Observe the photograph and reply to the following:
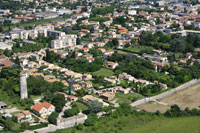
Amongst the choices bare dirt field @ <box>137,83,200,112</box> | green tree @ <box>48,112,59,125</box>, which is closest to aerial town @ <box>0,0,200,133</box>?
bare dirt field @ <box>137,83,200,112</box>

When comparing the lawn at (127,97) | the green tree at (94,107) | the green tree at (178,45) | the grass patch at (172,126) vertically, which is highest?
the green tree at (178,45)

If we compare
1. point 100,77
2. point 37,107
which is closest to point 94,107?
point 37,107

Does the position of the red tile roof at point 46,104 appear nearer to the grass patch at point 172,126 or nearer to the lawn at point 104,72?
the grass patch at point 172,126

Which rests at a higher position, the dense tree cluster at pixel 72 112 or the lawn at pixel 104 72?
the dense tree cluster at pixel 72 112

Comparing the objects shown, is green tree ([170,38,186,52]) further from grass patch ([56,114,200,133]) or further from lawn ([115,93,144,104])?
grass patch ([56,114,200,133])

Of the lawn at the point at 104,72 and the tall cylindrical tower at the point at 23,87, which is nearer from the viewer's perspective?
the tall cylindrical tower at the point at 23,87

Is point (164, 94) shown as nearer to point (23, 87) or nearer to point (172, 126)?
point (172, 126)

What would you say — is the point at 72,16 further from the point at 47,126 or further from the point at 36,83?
the point at 47,126

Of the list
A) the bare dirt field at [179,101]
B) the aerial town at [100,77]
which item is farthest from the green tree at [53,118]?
the bare dirt field at [179,101]
